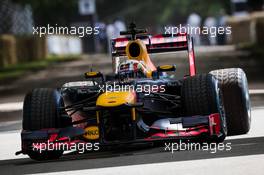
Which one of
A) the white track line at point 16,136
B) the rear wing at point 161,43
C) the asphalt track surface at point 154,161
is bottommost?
the white track line at point 16,136

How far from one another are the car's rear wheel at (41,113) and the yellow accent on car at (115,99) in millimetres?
640

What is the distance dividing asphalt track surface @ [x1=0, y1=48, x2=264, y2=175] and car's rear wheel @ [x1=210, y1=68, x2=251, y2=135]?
0.15m

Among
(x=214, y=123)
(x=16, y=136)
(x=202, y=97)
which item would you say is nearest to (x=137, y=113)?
(x=202, y=97)

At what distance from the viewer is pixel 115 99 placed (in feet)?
40.2

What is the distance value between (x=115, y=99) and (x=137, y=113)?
60 centimetres

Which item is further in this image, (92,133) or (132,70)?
(132,70)

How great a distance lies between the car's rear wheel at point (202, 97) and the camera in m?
12.4

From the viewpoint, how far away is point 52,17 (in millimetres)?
81500

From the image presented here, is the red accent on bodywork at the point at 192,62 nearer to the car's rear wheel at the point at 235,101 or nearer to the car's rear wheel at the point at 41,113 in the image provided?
the car's rear wheel at the point at 235,101

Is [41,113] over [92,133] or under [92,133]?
over

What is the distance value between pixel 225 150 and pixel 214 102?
698mm

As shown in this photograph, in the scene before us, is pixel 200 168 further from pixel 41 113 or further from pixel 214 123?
pixel 41 113

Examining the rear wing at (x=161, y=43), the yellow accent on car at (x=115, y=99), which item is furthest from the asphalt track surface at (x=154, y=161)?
the rear wing at (x=161, y=43)

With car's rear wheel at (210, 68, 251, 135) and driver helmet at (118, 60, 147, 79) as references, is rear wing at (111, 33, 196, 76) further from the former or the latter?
car's rear wheel at (210, 68, 251, 135)
